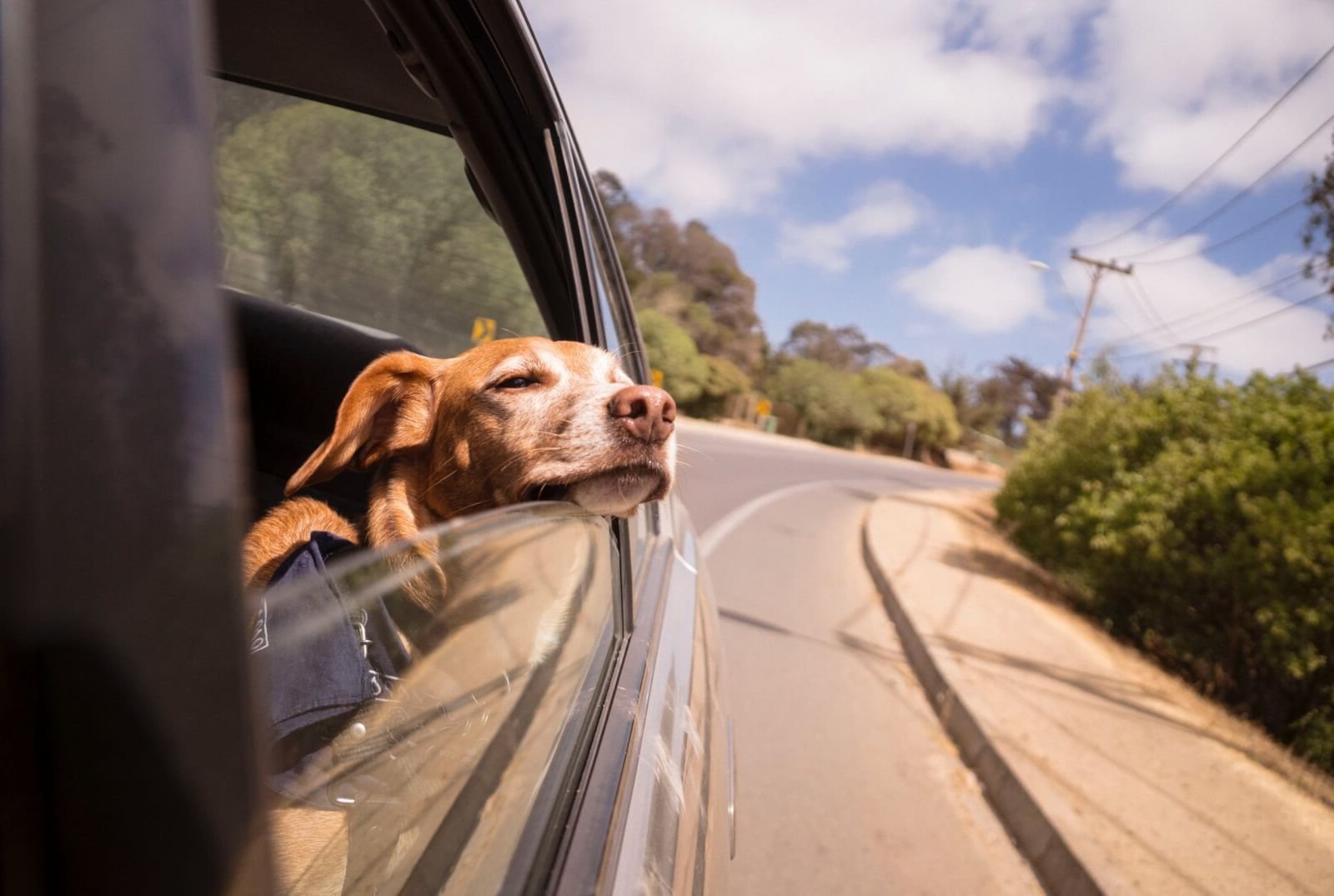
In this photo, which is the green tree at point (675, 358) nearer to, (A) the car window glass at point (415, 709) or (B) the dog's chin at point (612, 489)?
(B) the dog's chin at point (612, 489)

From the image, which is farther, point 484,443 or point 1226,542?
point 1226,542

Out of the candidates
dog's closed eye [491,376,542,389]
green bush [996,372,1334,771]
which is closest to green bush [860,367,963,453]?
green bush [996,372,1334,771]

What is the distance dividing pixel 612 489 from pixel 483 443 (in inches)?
11.5

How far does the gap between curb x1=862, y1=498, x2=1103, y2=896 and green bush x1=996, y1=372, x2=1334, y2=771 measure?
2516 millimetres

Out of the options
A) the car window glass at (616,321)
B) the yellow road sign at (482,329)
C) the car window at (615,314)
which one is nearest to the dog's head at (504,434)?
the car window at (615,314)

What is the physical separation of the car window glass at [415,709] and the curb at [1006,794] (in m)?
2.85

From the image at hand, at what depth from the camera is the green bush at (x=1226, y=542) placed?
5586mm

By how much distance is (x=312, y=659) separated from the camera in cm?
85

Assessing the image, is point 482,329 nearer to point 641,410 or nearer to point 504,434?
point 504,434

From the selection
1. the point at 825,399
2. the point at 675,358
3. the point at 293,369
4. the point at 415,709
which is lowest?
the point at 825,399

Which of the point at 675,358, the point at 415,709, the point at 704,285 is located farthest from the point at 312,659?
the point at 704,285

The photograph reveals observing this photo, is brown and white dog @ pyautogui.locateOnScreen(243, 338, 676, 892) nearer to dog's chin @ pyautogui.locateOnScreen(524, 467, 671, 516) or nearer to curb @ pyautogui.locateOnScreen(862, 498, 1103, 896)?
dog's chin @ pyautogui.locateOnScreen(524, 467, 671, 516)

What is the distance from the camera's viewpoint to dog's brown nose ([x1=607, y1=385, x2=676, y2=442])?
1538 millimetres

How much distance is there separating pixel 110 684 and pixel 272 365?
93.6 inches
